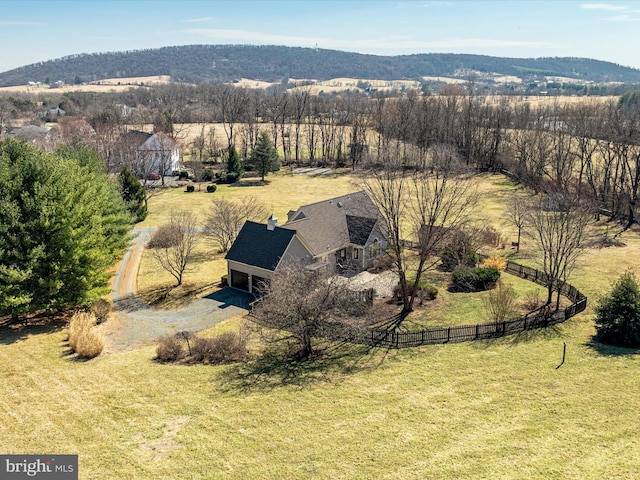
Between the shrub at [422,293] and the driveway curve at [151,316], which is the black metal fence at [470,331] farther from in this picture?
the driveway curve at [151,316]

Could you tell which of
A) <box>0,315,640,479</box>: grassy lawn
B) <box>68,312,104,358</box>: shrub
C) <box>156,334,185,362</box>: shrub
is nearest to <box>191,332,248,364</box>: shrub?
<box>156,334,185,362</box>: shrub

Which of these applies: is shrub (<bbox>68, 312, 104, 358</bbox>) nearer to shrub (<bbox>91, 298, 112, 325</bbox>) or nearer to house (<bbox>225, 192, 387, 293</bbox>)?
shrub (<bbox>91, 298, 112, 325</bbox>)

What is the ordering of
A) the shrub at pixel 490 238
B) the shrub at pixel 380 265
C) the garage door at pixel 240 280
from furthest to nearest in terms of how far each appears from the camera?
the shrub at pixel 490 238, the shrub at pixel 380 265, the garage door at pixel 240 280

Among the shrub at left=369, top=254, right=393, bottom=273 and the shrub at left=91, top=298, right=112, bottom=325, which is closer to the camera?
the shrub at left=91, top=298, right=112, bottom=325

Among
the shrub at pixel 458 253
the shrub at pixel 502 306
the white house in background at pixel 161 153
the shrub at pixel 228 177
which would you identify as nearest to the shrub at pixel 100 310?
the shrub at pixel 502 306

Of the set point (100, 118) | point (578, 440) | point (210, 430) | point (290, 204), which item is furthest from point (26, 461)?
point (100, 118)

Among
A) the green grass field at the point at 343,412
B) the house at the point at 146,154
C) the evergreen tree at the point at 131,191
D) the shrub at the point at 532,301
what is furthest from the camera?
the house at the point at 146,154

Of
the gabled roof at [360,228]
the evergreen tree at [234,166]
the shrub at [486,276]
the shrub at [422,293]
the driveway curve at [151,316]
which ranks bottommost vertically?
the driveway curve at [151,316]

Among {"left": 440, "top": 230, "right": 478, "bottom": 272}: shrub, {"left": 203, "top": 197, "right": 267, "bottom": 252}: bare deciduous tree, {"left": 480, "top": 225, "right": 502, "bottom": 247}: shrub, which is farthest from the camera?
{"left": 480, "top": 225, "right": 502, "bottom": 247}: shrub
